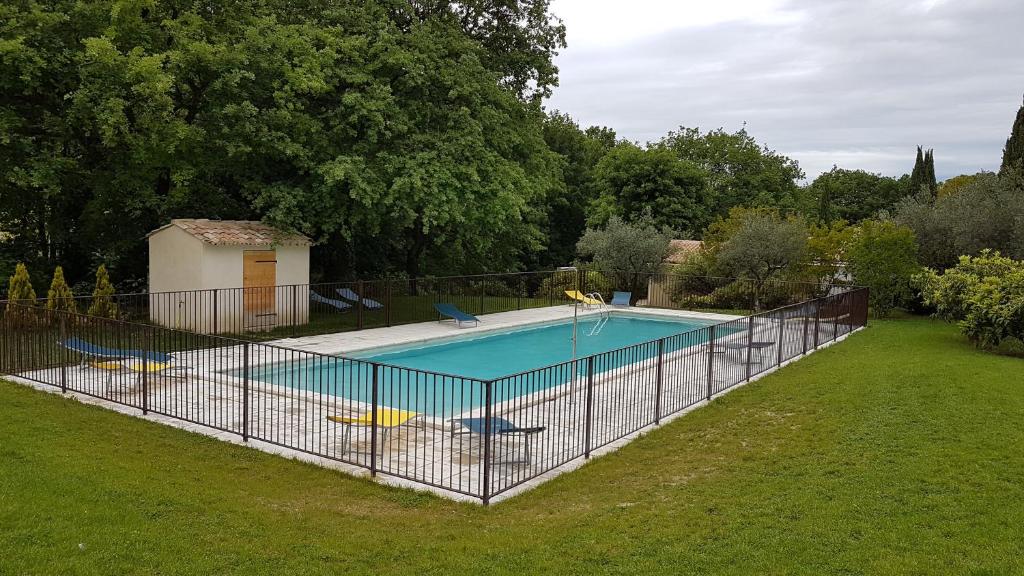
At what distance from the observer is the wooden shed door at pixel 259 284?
54.5ft

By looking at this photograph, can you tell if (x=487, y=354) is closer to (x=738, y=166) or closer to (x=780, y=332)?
(x=780, y=332)

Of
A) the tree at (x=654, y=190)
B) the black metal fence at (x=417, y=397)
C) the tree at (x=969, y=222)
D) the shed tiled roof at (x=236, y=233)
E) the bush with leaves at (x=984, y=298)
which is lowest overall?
the black metal fence at (x=417, y=397)

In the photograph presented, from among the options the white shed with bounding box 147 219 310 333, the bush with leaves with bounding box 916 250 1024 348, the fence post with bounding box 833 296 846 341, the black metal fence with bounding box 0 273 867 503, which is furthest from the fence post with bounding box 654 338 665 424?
the white shed with bounding box 147 219 310 333

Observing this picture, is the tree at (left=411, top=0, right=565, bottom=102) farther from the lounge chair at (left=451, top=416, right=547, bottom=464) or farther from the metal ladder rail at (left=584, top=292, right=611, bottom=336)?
the lounge chair at (left=451, top=416, right=547, bottom=464)

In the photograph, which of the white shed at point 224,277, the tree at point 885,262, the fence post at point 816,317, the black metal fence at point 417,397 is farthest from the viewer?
the tree at point 885,262

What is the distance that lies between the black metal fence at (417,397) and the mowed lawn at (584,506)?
21.1 inches

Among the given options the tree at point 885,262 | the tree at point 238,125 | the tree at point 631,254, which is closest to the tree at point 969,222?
the tree at point 885,262

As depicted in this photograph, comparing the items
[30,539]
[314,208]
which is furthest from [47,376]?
[314,208]

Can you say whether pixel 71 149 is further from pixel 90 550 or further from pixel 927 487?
pixel 927 487

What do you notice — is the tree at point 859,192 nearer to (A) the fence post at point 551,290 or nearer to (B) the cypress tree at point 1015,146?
(B) the cypress tree at point 1015,146

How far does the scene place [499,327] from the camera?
63.6ft

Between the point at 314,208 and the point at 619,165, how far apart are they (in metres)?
24.2

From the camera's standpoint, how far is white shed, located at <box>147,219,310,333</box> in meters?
15.9

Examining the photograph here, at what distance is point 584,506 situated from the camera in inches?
250
